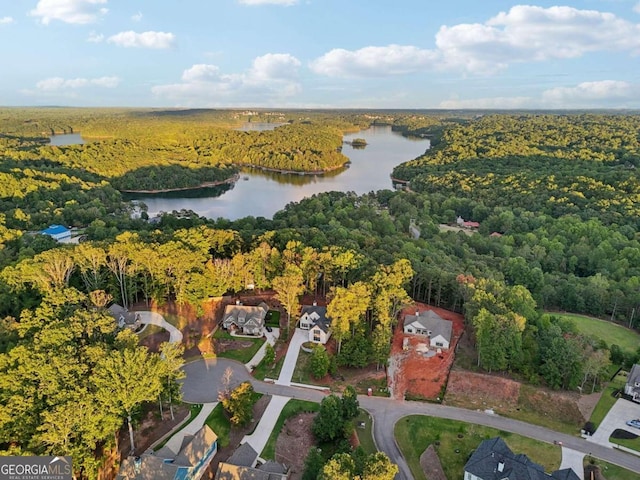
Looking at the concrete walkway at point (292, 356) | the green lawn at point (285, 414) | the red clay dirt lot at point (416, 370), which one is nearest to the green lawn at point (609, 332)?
the red clay dirt lot at point (416, 370)

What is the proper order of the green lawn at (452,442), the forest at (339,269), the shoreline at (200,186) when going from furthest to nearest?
the shoreline at (200,186) < the green lawn at (452,442) < the forest at (339,269)

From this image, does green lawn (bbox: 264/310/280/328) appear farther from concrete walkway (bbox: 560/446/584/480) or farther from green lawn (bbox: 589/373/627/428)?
green lawn (bbox: 589/373/627/428)

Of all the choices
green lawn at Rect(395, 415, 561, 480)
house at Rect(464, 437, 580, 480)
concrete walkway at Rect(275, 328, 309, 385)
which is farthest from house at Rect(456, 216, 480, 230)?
house at Rect(464, 437, 580, 480)

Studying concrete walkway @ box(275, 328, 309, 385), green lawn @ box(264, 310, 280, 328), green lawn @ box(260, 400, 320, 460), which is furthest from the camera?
green lawn @ box(264, 310, 280, 328)

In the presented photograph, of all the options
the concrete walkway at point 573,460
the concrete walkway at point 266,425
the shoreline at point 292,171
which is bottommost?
the concrete walkway at point 573,460

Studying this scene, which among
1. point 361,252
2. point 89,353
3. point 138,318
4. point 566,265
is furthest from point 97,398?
point 566,265

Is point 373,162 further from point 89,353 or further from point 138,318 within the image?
point 89,353

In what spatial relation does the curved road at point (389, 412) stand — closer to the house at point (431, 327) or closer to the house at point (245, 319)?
the house at point (245, 319)
